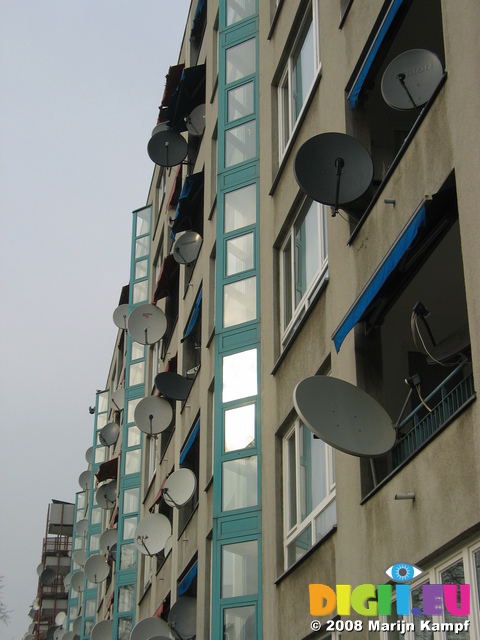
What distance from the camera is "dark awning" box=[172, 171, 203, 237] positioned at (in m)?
25.5

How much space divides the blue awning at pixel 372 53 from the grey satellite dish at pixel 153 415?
1580 cm

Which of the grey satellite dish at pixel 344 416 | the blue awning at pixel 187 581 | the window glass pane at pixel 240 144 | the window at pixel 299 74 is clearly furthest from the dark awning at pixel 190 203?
the grey satellite dish at pixel 344 416

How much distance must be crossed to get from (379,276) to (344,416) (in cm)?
161

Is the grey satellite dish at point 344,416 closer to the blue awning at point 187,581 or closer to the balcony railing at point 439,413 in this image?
the balcony railing at point 439,413

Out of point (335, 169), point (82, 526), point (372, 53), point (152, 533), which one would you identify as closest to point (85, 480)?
point (82, 526)

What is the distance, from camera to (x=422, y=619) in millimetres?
9320

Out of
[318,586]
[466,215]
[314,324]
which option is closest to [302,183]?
[314,324]

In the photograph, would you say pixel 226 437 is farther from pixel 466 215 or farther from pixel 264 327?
pixel 466 215

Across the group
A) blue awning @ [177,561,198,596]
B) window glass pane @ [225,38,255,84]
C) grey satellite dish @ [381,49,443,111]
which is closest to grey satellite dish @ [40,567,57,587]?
blue awning @ [177,561,198,596]

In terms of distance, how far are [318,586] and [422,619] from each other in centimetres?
314

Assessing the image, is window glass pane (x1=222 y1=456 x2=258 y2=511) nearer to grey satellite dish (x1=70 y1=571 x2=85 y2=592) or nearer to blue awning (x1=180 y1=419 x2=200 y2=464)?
blue awning (x1=180 y1=419 x2=200 y2=464)

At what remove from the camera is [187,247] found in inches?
1024

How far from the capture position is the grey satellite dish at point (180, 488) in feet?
72.5

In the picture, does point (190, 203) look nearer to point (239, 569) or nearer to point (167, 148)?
point (167, 148)
